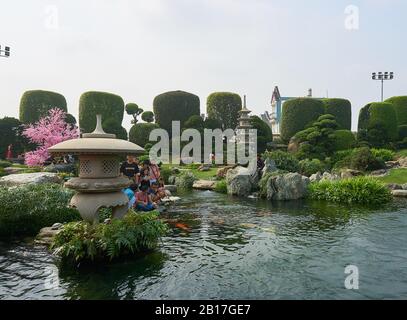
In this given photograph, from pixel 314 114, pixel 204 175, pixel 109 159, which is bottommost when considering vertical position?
pixel 204 175

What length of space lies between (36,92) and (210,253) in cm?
3411

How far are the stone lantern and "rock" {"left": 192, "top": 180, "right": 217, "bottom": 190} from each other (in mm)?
13242

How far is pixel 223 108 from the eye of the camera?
3956 centimetres

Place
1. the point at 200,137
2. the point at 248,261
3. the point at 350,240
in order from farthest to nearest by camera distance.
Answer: the point at 200,137 < the point at 350,240 < the point at 248,261

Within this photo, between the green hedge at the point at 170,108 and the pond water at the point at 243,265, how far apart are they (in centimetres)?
2953

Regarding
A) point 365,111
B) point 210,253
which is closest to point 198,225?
point 210,253

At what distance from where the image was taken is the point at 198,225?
33.7 feet

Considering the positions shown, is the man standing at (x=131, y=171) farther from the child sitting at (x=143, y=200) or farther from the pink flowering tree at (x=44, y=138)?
the pink flowering tree at (x=44, y=138)

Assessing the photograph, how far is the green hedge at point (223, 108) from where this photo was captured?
1558 inches

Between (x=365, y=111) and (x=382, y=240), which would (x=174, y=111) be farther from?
(x=382, y=240)

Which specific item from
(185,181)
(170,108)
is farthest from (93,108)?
(185,181)

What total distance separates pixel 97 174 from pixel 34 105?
105 ft

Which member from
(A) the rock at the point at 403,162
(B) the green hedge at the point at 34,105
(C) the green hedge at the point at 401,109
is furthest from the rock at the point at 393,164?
(B) the green hedge at the point at 34,105

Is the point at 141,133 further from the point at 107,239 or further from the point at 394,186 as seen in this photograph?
the point at 107,239
